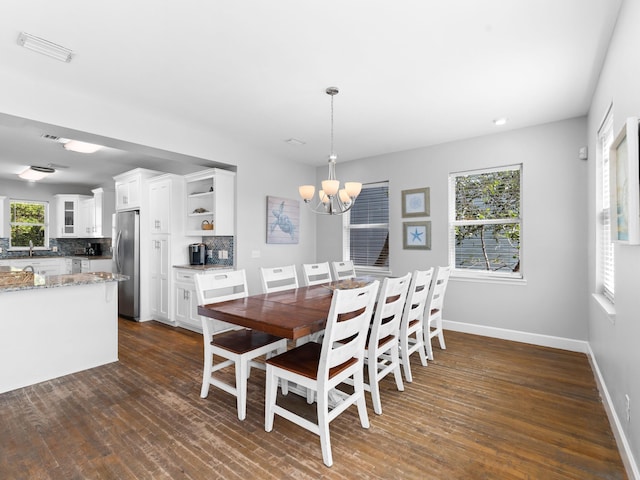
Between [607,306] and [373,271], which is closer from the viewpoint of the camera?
[607,306]

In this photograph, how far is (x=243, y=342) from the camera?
251cm

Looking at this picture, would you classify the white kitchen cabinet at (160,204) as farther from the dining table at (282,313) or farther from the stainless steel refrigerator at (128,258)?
the dining table at (282,313)

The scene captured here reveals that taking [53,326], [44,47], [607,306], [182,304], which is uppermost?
[44,47]

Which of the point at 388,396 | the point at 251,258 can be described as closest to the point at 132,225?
the point at 251,258

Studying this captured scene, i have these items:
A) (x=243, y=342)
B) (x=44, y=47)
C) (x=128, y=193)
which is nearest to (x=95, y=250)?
(x=128, y=193)

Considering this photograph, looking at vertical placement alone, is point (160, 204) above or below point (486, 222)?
above

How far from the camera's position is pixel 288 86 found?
293 cm

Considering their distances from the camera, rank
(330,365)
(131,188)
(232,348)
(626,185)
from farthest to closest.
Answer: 1. (131,188)
2. (232,348)
3. (330,365)
4. (626,185)

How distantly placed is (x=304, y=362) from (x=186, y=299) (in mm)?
3003

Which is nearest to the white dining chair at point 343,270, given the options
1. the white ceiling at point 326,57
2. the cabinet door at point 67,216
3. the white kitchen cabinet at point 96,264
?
the white ceiling at point 326,57

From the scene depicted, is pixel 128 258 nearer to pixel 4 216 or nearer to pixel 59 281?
pixel 59 281

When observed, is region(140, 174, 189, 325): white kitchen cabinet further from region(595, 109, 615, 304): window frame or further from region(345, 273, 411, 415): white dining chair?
region(595, 109, 615, 304): window frame

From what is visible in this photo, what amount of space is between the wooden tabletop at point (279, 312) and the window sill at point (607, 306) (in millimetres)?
1922

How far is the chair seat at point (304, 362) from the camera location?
200cm
